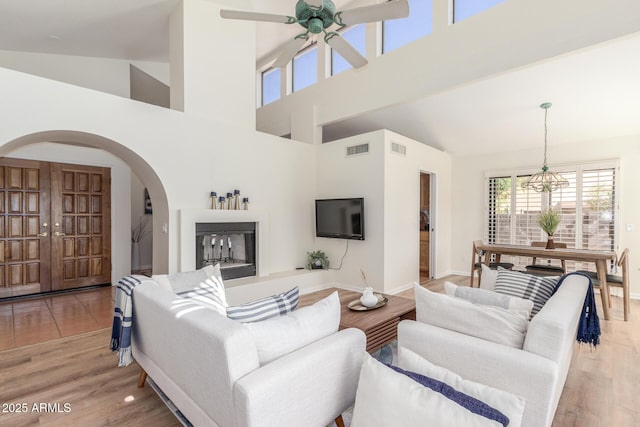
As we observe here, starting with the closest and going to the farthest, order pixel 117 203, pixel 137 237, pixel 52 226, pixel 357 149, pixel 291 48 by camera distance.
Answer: pixel 291 48 → pixel 52 226 → pixel 357 149 → pixel 117 203 → pixel 137 237

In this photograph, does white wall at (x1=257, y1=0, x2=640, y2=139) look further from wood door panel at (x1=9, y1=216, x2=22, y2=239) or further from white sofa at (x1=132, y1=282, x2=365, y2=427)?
wood door panel at (x1=9, y1=216, x2=22, y2=239)

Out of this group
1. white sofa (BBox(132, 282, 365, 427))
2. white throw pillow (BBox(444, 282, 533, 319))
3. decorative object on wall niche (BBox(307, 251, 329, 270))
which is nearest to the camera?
white sofa (BBox(132, 282, 365, 427))

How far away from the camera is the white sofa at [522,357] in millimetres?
1380

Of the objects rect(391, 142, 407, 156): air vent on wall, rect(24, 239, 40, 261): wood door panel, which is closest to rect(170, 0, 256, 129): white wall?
rect(391, 142, 407, 156): air vent on wall

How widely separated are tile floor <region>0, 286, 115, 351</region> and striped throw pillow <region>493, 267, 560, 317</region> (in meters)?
4.12

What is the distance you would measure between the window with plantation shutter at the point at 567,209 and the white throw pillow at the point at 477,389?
5.55 m

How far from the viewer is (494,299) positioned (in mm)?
1921

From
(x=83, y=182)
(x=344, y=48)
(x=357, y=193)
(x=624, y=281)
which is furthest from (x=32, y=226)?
(x=624, y=281)

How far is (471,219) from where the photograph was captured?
6.44 m

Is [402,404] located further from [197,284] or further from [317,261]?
[317,261]

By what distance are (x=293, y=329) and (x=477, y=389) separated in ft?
2.66

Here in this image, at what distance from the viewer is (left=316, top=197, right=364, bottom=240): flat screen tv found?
495 centimetres

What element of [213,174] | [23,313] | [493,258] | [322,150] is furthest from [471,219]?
[23,313]

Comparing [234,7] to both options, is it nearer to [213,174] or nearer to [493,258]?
[213,174]
